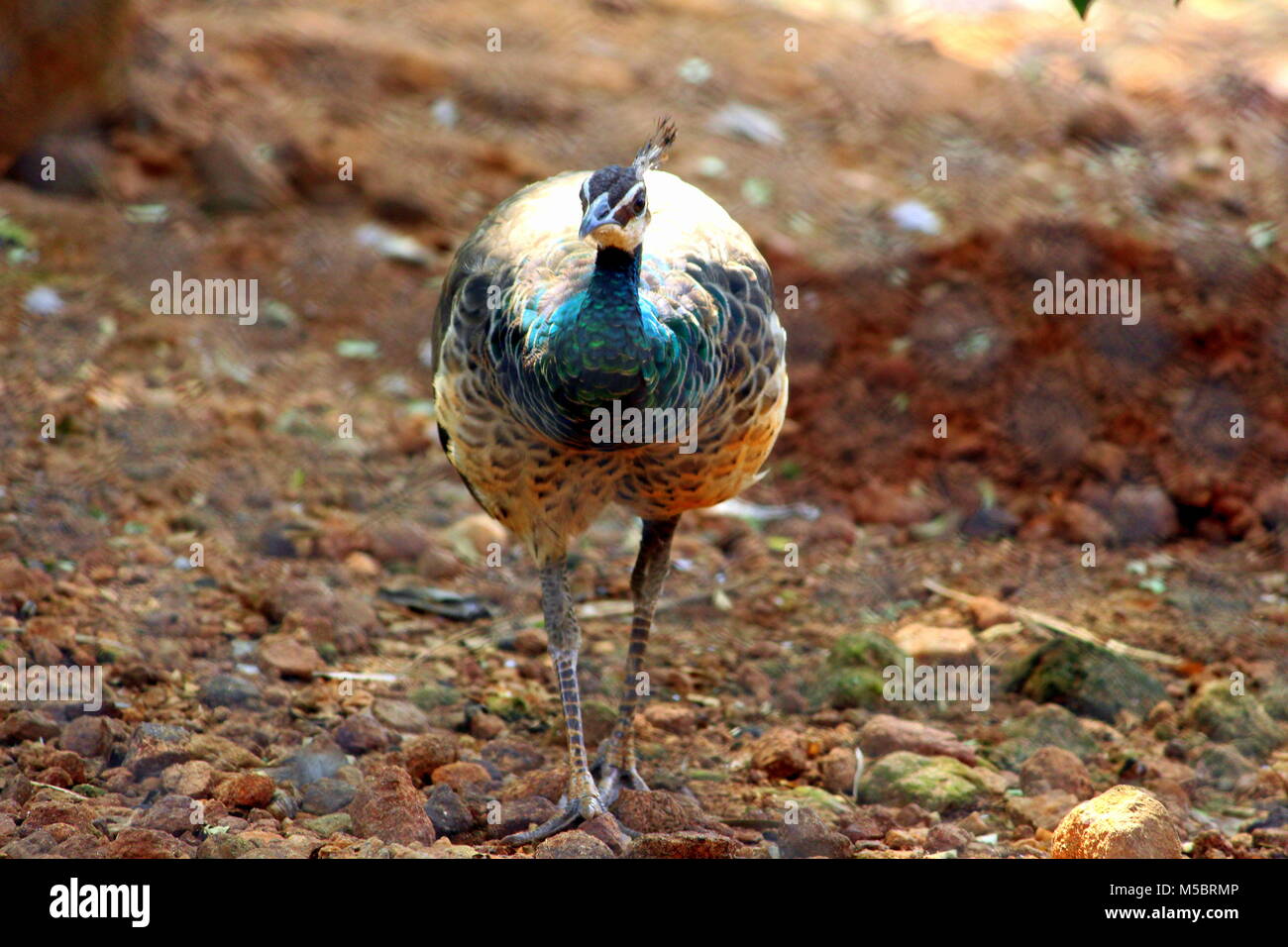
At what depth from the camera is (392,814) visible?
4402 millimetres

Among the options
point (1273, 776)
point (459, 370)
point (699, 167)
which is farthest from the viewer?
point (699, 167)

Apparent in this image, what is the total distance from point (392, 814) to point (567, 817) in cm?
60

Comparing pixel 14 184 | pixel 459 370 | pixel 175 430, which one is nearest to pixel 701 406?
pixel 459 370

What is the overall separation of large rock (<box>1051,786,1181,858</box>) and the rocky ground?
1 centimetres

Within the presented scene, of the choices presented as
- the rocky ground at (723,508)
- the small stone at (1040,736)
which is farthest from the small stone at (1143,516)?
the small stone at (1040,736)

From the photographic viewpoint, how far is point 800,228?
8.56 metres

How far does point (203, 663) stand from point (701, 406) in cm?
226

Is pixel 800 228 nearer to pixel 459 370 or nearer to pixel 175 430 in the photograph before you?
pixel 175 430

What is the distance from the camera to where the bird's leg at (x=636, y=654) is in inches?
206

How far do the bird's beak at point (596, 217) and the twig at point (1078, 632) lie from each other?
3.01 m

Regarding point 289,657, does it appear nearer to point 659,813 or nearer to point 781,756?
point 659,813

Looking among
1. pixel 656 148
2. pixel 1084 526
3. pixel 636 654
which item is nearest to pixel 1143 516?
pixel 1084 526

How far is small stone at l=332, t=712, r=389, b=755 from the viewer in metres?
5.11

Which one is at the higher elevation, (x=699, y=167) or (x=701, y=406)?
(x=699, y=167)
